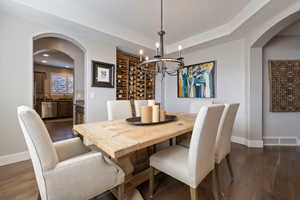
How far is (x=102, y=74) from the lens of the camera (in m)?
2.99

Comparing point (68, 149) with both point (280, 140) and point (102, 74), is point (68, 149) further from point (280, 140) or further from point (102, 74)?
point (280, 140)

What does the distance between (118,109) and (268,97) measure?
3.19 metres

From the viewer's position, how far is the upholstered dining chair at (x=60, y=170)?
33.6 inches

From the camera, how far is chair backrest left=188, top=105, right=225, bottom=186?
40.1 inches

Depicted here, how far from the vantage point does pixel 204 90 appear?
346cm

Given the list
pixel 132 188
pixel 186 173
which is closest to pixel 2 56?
pixel 132 188

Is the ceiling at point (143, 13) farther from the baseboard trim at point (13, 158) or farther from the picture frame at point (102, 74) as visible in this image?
the baseboard trim at point (13, 158)

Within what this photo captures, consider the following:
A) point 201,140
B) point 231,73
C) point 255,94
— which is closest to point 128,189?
point 201,140

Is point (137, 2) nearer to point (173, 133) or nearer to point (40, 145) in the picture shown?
point (173, 133)

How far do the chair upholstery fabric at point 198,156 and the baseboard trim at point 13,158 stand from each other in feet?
7.64

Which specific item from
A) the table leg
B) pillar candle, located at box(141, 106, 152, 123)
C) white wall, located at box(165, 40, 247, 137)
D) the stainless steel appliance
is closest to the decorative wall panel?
white wall, located at box(165, 40, 247, 137)

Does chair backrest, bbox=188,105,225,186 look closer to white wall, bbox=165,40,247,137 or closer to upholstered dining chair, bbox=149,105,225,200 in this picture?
upholstered dining chair, bbox=149,105,225,200

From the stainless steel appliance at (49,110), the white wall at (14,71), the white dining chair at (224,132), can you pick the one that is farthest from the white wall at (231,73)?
the stainless steel appliance at (49,110)

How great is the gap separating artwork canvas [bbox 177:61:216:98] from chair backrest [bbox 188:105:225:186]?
2411mm
